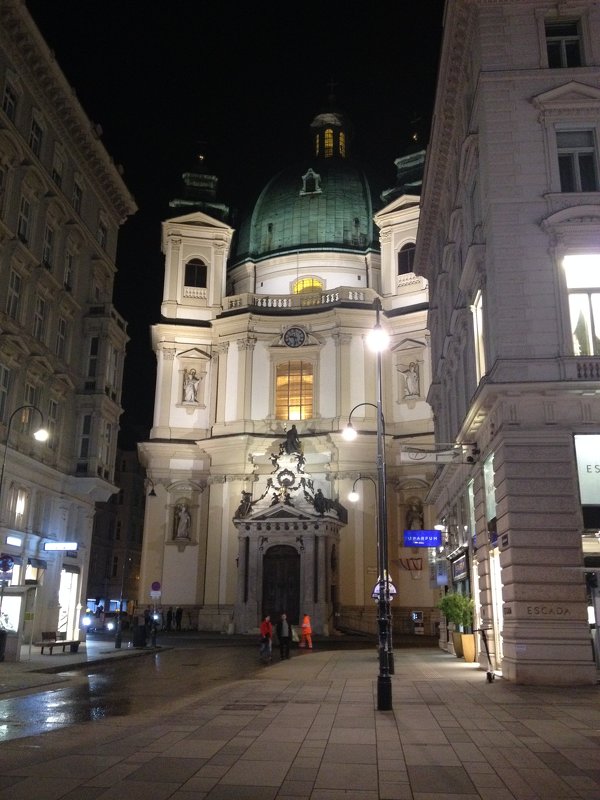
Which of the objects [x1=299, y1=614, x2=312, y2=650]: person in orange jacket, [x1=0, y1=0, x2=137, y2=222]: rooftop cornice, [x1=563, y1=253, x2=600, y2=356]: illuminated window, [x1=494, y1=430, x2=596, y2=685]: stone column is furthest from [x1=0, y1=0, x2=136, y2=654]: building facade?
[x1=563, y1=253, x2=600, y2=356]: illuminated window

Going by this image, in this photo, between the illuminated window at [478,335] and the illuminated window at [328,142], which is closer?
the illuminated window at [478,335]

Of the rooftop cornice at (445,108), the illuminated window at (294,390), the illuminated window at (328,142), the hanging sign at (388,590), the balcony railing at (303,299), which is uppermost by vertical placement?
the illuminated window at (328,142)

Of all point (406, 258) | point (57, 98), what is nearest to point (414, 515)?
point (406, 258)

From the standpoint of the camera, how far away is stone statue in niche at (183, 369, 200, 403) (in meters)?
59.1

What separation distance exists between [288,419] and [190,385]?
26.8 ft

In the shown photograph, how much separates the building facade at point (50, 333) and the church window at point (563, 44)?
73.7 ft

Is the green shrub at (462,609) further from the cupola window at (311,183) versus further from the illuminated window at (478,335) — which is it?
the cupola window at (311,183)

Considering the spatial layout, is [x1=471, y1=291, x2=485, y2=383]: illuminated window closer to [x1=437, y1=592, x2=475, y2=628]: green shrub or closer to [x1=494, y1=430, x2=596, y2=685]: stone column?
[x1=494, y1=430, x2=596, y2=685]: stone column

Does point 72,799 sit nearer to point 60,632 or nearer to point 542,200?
point 542,200

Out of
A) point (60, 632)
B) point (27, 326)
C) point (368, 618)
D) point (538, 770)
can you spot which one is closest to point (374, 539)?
point (368, 618)

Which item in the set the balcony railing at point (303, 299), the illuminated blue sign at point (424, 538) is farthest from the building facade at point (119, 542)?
the illuminated blue sign at point (424, 538)

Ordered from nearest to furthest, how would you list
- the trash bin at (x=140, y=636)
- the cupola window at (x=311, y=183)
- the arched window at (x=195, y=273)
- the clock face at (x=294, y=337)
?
1. the trash bin at (x=140, y=636)
2. the clock face at (x=294, y=337)
3. the arched window at (x=195, y=273)
4. the cupola window at (x=311, y=183)

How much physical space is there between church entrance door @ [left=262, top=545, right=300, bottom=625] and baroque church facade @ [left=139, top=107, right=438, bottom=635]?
0.09 m

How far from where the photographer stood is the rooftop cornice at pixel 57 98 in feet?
112
